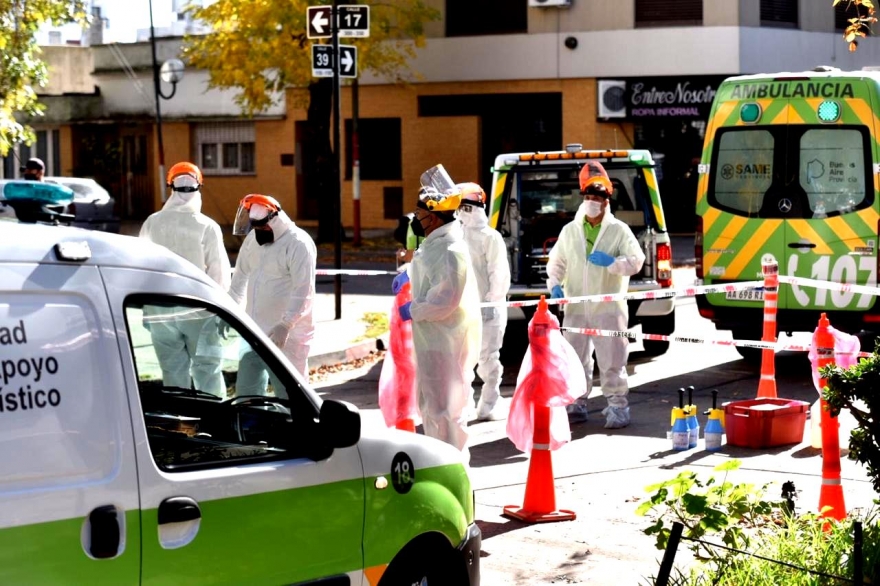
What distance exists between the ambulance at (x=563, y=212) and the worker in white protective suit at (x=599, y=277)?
6.39 feet

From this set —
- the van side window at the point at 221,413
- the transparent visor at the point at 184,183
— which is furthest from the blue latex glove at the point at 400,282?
the van side window at the point at 221,413

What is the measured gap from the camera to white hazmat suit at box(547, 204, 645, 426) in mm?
11180

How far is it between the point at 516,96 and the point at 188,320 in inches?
1091

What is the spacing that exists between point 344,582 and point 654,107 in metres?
26.5

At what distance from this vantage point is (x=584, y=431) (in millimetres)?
11086

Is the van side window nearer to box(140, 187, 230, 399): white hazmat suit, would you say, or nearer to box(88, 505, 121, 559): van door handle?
box(140, 187, 230, 399): white hazmat suit

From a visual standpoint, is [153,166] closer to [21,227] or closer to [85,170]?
[85,170]

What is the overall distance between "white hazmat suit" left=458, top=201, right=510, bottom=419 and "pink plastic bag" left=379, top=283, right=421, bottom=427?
2.22 metres

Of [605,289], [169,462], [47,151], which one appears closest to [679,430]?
[605,289]

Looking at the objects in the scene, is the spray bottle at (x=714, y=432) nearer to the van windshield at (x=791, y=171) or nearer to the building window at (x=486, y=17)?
the van windshield at (x=791, y=171)

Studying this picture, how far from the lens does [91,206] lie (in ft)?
87.0

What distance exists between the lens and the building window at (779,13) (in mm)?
30578

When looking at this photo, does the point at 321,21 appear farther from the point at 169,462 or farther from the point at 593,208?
the point at 169,462

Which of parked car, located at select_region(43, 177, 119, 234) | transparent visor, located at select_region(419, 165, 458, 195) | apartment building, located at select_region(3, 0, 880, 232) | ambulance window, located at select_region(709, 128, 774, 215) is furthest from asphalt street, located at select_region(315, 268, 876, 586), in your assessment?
apartment building, located at select_region(3, 0, 880, 232)
